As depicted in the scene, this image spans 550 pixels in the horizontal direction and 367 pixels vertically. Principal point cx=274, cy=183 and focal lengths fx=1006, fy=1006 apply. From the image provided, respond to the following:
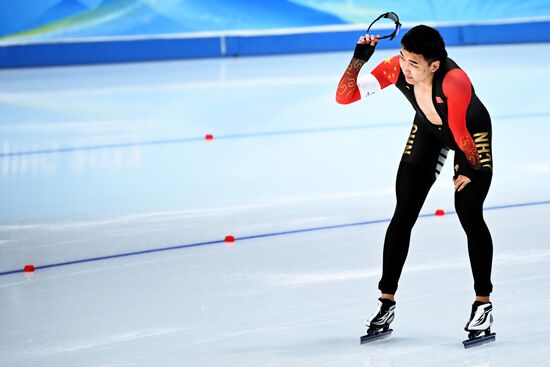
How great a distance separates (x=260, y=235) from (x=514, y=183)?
184cm

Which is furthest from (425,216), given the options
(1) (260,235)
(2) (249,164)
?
(2) (249,164)

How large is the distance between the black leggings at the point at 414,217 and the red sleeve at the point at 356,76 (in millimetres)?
288

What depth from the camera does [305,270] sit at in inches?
174

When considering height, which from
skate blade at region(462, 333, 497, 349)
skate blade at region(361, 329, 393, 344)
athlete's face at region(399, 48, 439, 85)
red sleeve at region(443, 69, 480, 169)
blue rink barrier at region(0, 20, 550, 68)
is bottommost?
skate blade at region(462, 333, 497, 349)

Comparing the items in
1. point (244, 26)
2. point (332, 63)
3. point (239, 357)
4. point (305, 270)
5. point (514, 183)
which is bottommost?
point (239, 357)

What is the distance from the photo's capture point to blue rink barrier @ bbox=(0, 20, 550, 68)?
14844mm

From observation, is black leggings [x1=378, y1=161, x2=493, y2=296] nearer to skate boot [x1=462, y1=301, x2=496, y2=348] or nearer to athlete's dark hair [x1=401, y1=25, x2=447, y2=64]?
skate boot [x1=462, y1=301, x2=496, y2=348]

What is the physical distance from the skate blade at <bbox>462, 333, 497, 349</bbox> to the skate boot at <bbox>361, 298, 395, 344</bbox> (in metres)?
0.28

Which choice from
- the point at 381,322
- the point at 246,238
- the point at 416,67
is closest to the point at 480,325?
the point at 381,322

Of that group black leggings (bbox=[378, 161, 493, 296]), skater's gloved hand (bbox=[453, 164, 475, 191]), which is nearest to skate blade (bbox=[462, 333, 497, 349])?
black leggings (bbox=[378, 161, 493, 296])

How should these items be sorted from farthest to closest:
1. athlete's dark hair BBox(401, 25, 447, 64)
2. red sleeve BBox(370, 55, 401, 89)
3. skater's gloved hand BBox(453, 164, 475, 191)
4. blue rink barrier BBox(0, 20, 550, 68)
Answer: blue rink barrier BBox(0, 20, 550, 68), red sleeve BBox(370, 55, 401, 89), skater's gloved hand BBox(453, 164, 475, 191), athlete's dark hair BBox(401, 25, 447, 64)

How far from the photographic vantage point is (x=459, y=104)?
3217 mm

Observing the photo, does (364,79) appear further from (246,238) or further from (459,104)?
(246,238)

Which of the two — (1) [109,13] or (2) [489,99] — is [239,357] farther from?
(1) [109,13]
